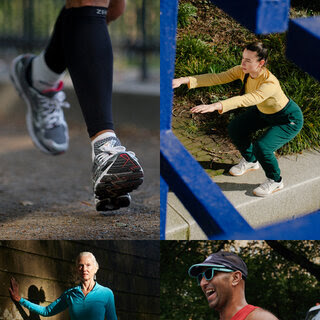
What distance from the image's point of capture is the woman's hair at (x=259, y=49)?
2.82 m

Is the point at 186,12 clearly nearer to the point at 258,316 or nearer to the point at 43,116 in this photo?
the point at 43,116

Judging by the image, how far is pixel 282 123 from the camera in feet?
9.35

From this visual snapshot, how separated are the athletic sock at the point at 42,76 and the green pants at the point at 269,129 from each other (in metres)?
1.05

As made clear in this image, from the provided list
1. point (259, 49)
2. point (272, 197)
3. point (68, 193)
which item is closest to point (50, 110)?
point (68, 193)

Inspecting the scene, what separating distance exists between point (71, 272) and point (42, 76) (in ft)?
3.88

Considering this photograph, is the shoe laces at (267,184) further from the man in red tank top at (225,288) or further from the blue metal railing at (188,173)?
the man in red tank top at (225,288)

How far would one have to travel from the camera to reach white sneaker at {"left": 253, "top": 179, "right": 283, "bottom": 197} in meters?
2.88

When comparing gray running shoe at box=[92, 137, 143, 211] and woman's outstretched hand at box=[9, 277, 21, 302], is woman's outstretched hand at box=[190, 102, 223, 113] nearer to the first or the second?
gray running shoe at box=[92, 137, 143, 211]

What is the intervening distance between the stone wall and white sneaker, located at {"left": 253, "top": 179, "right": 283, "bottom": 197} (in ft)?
2.70

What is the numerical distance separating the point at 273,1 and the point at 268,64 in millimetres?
625

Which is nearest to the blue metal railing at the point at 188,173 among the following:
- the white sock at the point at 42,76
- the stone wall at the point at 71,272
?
the stone wall at the point at 71,272

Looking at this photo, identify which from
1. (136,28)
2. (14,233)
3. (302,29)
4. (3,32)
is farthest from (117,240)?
(3,32)

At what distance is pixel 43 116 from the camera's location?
3109mm

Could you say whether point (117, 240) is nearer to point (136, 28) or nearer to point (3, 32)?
point (136, 28)
